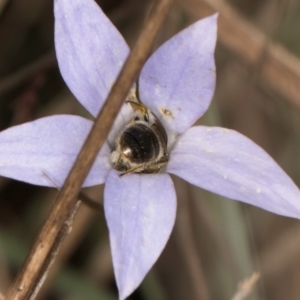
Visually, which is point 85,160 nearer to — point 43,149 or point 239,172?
point 43,149

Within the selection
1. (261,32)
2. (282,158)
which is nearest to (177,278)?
(282,158)

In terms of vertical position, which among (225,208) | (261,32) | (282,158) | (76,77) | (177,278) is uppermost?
(76,77)

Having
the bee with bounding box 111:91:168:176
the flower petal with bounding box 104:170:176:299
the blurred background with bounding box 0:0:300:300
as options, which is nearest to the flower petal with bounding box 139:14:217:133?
the bee with bounding box 111:91:168:176

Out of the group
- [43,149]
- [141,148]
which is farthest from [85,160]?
[141,148]

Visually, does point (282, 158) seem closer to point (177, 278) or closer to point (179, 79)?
point (177, 278)

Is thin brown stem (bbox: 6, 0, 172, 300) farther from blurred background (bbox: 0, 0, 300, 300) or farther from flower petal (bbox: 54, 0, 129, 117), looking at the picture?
blurred background (bbox: 0, 0, 300, 300)

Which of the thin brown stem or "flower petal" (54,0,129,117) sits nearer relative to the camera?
the thin brown stem
